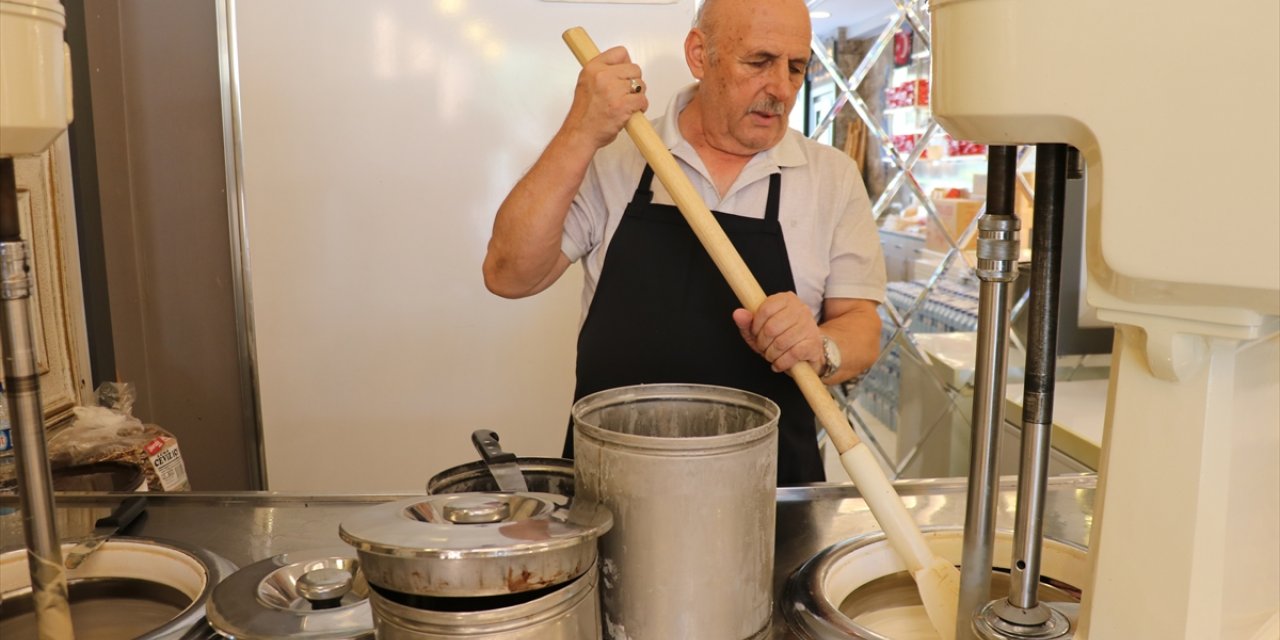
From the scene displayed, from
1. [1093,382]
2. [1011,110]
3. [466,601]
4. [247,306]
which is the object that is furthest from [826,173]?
[247,306]

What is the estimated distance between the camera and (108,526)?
1053mm

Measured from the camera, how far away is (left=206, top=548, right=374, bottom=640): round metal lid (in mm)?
771

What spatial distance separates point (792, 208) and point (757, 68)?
240mm

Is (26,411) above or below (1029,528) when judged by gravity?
above

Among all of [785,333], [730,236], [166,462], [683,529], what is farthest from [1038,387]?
[166,462]

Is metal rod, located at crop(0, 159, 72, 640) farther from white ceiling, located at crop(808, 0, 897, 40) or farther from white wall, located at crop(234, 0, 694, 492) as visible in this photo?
white ceiling, located at crop(808, 0, 897, 40)

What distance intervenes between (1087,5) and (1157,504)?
32 cm

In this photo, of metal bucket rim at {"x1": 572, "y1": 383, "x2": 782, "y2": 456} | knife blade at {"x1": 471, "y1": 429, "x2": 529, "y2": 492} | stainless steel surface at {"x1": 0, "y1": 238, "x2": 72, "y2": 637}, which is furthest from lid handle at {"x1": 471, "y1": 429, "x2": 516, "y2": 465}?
stainless steel surface at {"x1": 0, "y1": 238, "x2": 72, "y2": 637}

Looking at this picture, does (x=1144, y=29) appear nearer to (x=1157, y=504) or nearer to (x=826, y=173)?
(x=1157, y=504)

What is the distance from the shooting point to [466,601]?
660 millimetres

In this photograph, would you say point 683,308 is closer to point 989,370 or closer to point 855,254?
point 855,254

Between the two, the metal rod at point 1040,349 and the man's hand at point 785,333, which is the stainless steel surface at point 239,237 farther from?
the metal rod at point 1040,349

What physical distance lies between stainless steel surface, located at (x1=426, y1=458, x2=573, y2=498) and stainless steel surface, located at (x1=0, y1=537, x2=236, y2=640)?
234mm

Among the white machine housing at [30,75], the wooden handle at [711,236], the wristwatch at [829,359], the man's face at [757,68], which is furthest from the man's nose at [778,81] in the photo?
the white machine housing at [30,75]
